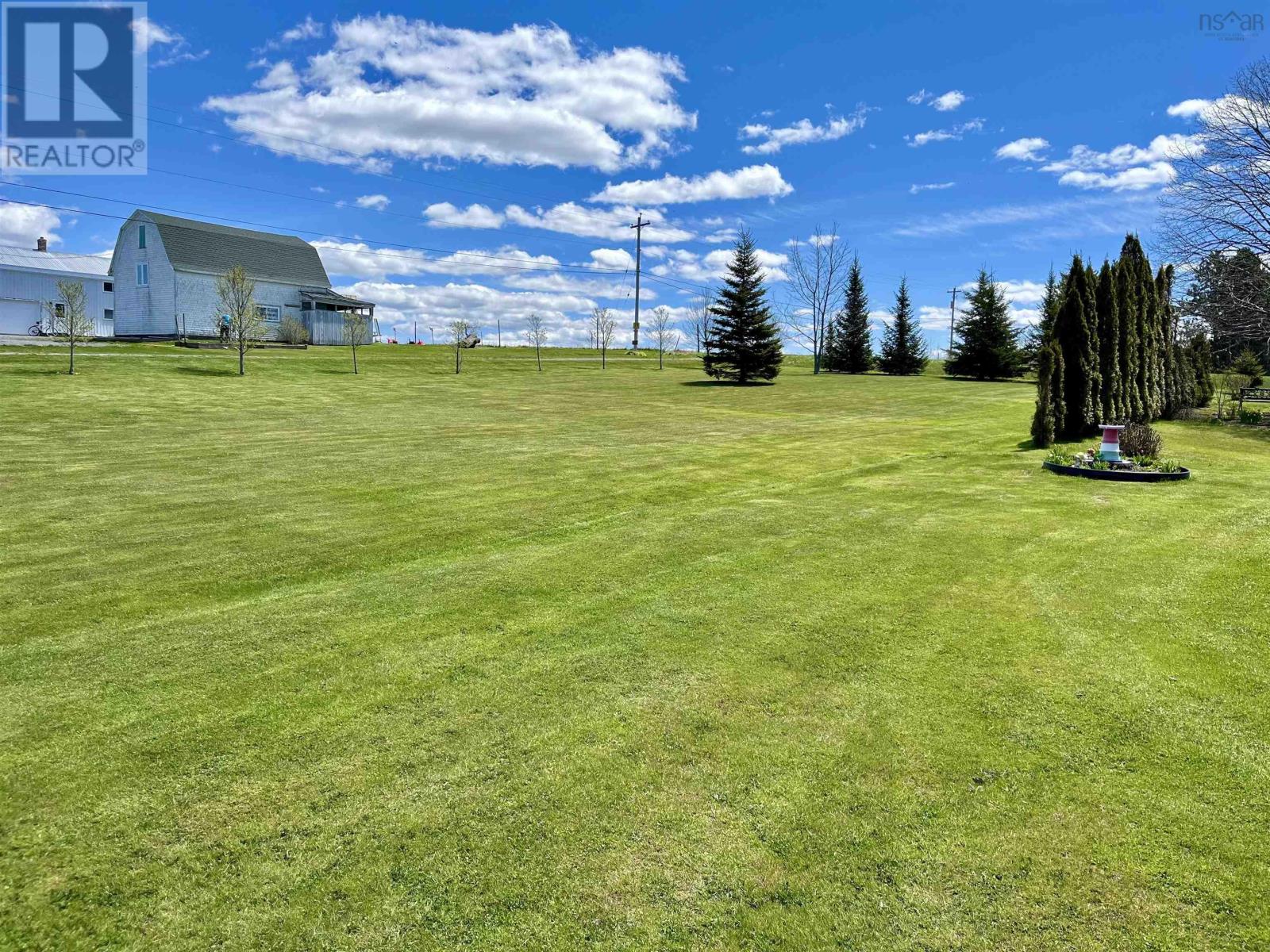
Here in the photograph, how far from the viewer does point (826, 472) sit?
11227 mm

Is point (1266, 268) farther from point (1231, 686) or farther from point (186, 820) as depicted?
point (186, 820)

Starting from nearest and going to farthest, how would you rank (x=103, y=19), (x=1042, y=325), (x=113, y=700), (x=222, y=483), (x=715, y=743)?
(x=715, y=743)
(x=113, y=700)
(x=222, y=483)
(x=103, y=19)
(x=1042, y=325)

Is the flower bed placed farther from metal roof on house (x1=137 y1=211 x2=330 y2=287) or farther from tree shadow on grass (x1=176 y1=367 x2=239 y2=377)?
metal roof on house (x1=137 y1=211 x2=330 y2=287)

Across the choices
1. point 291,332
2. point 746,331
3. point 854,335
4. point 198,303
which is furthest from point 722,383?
point 198,303

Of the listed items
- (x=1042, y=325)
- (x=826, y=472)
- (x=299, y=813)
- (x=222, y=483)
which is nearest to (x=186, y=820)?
(x=299, y=813)

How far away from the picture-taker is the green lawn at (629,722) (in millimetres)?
2314

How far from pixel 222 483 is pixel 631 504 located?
5.85 metres

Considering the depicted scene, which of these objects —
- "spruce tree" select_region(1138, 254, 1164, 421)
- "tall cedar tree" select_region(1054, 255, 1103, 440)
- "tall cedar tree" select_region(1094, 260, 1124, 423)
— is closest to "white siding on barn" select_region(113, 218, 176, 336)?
"tall cedar tree" select_region(1054, 255, 1103, 440)

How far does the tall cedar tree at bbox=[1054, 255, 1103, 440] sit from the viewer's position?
48.4 ft

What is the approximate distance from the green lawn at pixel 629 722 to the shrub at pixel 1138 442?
327cm

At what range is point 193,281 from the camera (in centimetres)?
4022

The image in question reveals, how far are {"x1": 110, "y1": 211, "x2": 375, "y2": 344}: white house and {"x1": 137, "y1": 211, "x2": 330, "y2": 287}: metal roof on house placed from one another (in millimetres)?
67

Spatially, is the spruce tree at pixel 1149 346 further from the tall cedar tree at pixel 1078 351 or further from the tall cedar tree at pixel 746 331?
the tall cedar tree at pixel 746 331

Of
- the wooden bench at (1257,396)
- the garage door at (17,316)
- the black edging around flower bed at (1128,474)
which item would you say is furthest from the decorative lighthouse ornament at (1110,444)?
the garage door at (17,316)
